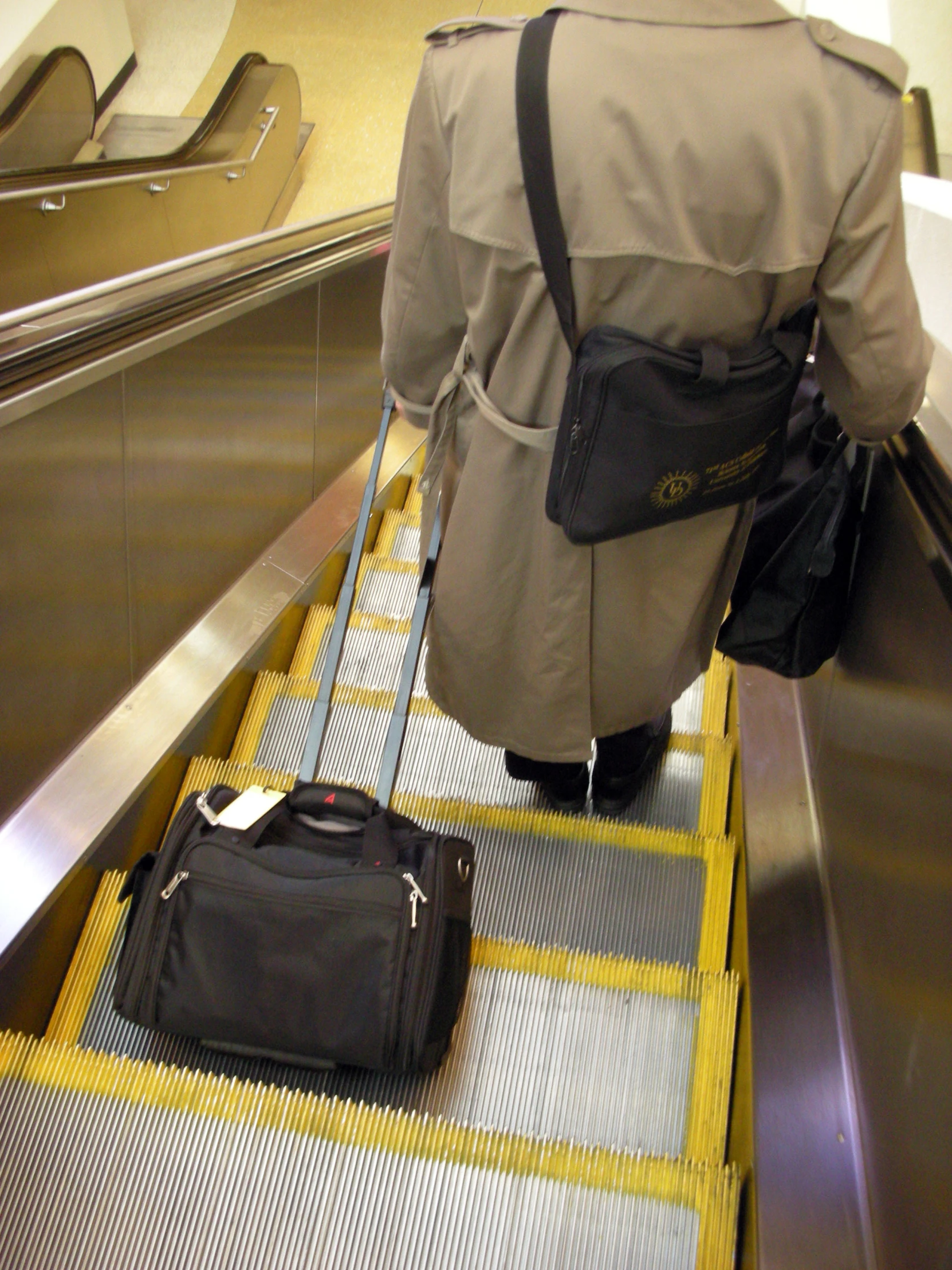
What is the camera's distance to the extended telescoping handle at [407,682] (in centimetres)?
190

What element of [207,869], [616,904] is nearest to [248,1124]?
[207,869]

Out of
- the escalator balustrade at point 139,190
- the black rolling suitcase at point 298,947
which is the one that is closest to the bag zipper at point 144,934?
the black rolling suitcase at point 298,947

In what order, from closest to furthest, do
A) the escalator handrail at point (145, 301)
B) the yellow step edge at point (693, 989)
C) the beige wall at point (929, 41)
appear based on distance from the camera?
the yellow step edge at point (693, 989) → the escalator handrail at point (145, 301) → the beige wall at point (929, 41)

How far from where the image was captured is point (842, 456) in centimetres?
182

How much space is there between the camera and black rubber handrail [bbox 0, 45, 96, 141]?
21.6ft

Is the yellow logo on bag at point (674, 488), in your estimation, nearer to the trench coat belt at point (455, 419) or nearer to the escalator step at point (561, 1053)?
the trench coat belt at point (455, 419)

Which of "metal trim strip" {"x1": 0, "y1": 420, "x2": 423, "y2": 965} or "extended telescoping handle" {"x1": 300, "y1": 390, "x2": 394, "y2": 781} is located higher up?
"extended telescoping handle" {"x1": 300, "y1": 390, "x2": 394, "y2": 781}

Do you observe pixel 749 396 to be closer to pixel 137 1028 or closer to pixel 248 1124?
pixel 248 1124

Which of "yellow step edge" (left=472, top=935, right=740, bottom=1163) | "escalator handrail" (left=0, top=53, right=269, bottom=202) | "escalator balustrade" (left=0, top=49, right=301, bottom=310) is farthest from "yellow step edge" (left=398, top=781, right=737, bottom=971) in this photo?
"escalator handrail" (left=0, top=53, right=269, bottom=202)

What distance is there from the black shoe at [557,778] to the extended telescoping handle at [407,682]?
0.34 metres

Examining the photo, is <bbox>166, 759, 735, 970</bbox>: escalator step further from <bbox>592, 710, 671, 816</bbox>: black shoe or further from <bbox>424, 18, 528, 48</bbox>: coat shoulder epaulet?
<bbox>424, 18, 528, 48</bbox>: coat shoulder epaulet

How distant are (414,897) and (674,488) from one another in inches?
29.7

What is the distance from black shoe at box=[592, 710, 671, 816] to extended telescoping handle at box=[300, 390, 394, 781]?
2.08ft

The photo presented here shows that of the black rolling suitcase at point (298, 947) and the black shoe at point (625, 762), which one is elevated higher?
the black rolling suitcase at point (298, 947)
